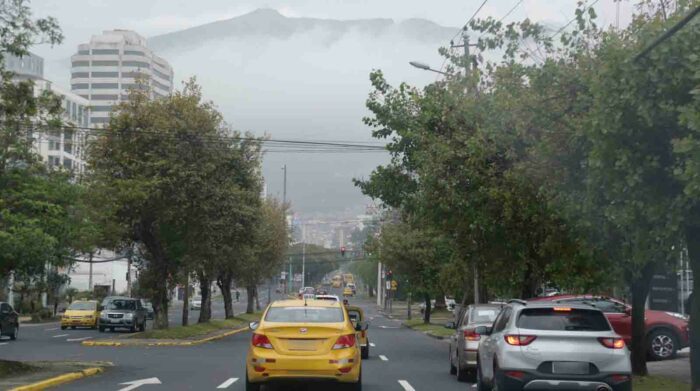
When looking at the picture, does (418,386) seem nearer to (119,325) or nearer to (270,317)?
(270,317)

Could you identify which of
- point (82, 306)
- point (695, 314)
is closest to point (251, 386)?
point (695, 314)

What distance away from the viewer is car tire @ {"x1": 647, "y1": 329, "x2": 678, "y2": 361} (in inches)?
1036

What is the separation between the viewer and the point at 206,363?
26.2 meters

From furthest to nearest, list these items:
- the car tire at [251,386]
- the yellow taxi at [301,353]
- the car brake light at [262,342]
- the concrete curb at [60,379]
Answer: the concrete curb at [60,379] → the car tire at [251,386] → the car brake light at [262,342] → the yellow taxi at [301,353]

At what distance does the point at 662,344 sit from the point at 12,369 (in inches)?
631

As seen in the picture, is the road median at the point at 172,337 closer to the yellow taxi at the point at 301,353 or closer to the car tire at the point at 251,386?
the car tire at the point at 251,386

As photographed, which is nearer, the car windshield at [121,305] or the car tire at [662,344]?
the car tire at [662,344]

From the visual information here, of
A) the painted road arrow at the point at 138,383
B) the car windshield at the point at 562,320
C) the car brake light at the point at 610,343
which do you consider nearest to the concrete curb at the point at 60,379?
the painted road arrow at the point at 138,383

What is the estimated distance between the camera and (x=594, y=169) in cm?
1439

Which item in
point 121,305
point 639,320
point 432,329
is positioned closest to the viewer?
point 639,320

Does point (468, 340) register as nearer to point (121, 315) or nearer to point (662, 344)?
point (662, 344)

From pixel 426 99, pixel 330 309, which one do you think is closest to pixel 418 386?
pixel 330 309

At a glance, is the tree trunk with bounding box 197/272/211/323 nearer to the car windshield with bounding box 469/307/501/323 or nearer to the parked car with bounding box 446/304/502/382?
the parked car with bounding box 446/304/502/382

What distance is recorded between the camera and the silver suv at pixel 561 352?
1445cm
